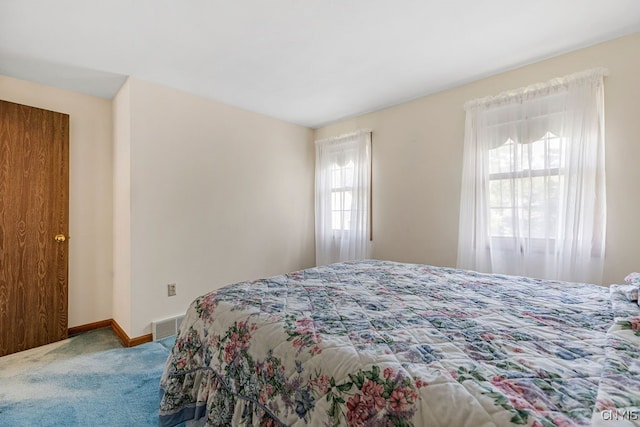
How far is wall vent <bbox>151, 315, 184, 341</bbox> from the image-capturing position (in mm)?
2572

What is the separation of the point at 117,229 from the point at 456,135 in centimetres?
331

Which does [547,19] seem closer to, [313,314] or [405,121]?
[405,121]

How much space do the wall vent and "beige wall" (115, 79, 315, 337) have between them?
56 mm

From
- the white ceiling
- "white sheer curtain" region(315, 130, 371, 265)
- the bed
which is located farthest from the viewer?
"white sheer curtain" region(315, 130, 371, 265)

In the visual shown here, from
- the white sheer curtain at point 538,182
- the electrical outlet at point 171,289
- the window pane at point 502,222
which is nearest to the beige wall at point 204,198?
the electrical outlet at point 171,289

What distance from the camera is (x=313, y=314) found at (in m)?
1.17

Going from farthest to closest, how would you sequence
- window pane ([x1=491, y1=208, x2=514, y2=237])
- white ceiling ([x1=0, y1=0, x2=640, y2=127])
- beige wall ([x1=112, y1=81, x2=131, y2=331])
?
beige wall ([x1=112, y1=81, x2=131, y2=331])
window pane ([x1=491, y1=208, x2=514, y2=237])
white ceiling ([x1=0, y1=0, x2=640, y2=127])

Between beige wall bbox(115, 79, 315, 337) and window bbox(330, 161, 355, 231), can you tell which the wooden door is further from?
window bbox(330, 161, 355, 231)

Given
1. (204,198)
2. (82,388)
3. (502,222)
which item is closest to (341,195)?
(204,198)

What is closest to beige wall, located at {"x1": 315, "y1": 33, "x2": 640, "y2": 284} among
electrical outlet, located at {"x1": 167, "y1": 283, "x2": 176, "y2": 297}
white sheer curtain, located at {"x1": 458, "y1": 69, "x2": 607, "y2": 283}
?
white sheer curtain, located at {"x1": 458, "y1": 69, "x2": 607, "y2": 283}

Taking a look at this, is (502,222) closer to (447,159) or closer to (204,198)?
(447,159)

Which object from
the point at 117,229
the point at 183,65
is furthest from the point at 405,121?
the point at 117,229

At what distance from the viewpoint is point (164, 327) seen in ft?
8.63

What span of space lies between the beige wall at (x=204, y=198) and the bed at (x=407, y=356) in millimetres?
1451
